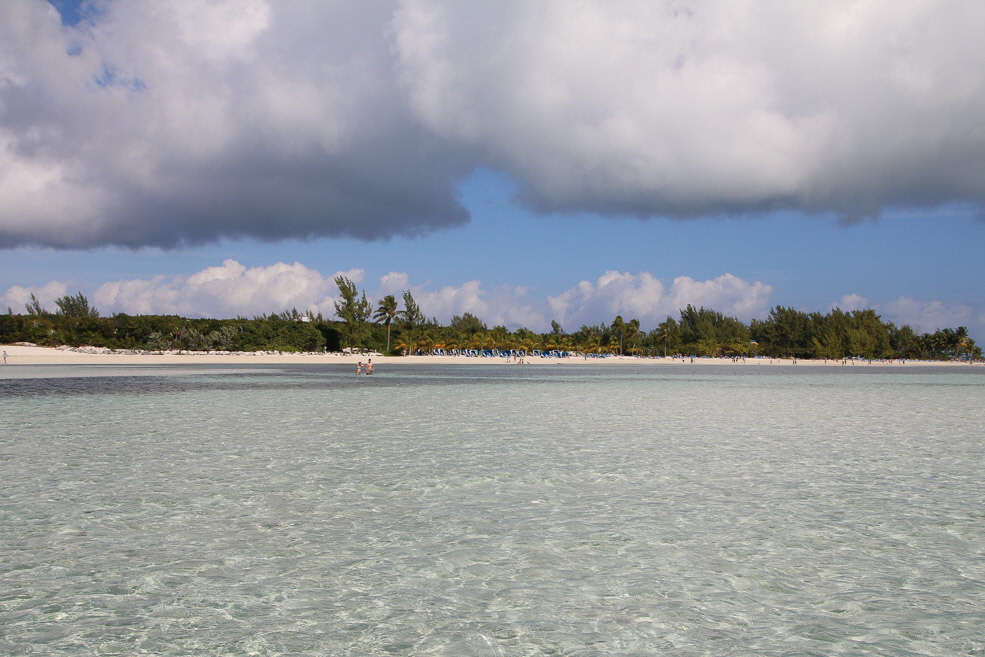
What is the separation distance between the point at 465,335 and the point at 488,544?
133 m

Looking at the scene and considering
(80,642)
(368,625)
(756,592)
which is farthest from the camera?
(756,592)

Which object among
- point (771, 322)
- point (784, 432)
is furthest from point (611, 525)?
point (771, 322)

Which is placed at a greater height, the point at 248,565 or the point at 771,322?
the point at 771,322

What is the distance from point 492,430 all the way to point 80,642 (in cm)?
1440

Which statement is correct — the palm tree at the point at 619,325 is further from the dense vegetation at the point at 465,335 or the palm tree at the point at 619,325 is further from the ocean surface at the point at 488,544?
the ocean surface at the point at 488,544

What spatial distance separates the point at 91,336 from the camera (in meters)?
105

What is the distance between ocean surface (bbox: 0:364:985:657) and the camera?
5879 millimetres

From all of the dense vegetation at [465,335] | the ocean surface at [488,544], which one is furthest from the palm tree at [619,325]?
the ocean surface at [488,544]

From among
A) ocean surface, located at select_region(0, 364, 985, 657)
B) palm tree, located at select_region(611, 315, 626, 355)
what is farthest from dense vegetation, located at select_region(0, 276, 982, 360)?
ocean surface, located at select_region(0, 364, 985, 657)

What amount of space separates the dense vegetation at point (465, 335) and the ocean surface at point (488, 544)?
98476mm

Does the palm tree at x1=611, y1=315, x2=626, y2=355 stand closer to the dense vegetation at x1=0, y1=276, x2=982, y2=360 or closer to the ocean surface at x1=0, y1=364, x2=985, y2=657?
the dense vegetation at x1=0, y1=276, x2=982, y2=360

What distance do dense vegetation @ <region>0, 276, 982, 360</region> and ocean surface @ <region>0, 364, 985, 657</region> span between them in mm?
98476

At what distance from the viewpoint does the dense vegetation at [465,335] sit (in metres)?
108

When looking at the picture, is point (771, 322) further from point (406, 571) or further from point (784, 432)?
point (406, 571)
